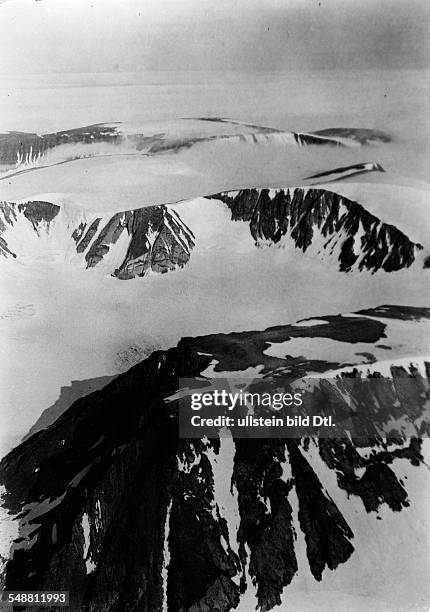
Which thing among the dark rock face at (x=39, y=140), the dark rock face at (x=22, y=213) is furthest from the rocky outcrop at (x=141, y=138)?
the dark rock face at (x=22, y=213)

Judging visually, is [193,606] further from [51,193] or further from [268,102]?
[268,102]

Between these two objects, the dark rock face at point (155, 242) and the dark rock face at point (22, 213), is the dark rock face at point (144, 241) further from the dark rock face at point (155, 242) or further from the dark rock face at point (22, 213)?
the dark rock face at point (22, 213)

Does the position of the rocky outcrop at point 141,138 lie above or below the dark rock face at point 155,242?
above

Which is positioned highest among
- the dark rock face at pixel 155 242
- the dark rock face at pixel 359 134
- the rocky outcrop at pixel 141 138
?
the rocky outcrop at pixel 141 138

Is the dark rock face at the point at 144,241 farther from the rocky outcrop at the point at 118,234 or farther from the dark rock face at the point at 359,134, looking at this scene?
the dark rock face at the point at 359,134

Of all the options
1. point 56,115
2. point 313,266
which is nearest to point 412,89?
point 313,266

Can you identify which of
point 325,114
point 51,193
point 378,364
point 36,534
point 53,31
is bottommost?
point 36,534
